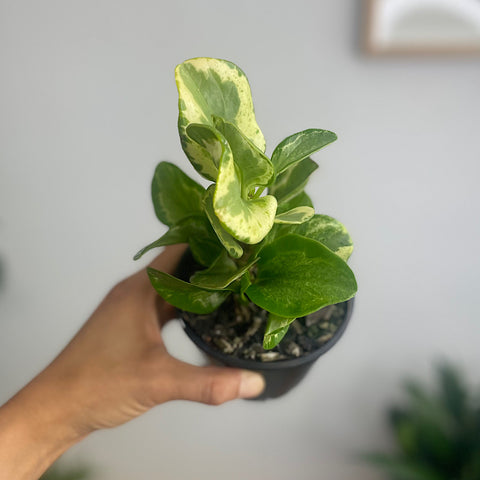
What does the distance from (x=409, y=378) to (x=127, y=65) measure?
2.87 feet

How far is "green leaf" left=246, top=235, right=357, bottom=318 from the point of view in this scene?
0.43 m

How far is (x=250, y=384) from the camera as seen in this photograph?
0.58 meters

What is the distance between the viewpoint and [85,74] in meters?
1.00

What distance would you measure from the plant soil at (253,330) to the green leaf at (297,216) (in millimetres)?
170

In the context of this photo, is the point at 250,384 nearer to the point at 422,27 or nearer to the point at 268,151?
the point at 268,151

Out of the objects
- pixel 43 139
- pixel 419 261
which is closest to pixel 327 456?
pixel 419 261

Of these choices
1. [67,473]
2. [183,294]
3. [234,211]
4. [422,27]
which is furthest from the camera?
[67,473]

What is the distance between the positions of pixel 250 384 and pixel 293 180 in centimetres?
23

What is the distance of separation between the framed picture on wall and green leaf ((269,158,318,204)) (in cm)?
48

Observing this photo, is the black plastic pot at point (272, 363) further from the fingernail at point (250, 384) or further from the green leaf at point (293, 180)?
the green leaf at point (293, 180)

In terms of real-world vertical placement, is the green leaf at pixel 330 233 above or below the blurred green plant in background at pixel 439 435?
above

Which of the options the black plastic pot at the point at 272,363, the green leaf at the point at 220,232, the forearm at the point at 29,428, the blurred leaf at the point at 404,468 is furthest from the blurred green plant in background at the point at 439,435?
the green leaf at the point at 220,232

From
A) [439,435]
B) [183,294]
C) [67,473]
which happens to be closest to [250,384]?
[183,294]

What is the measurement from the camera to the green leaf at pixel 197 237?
53 centimetres
